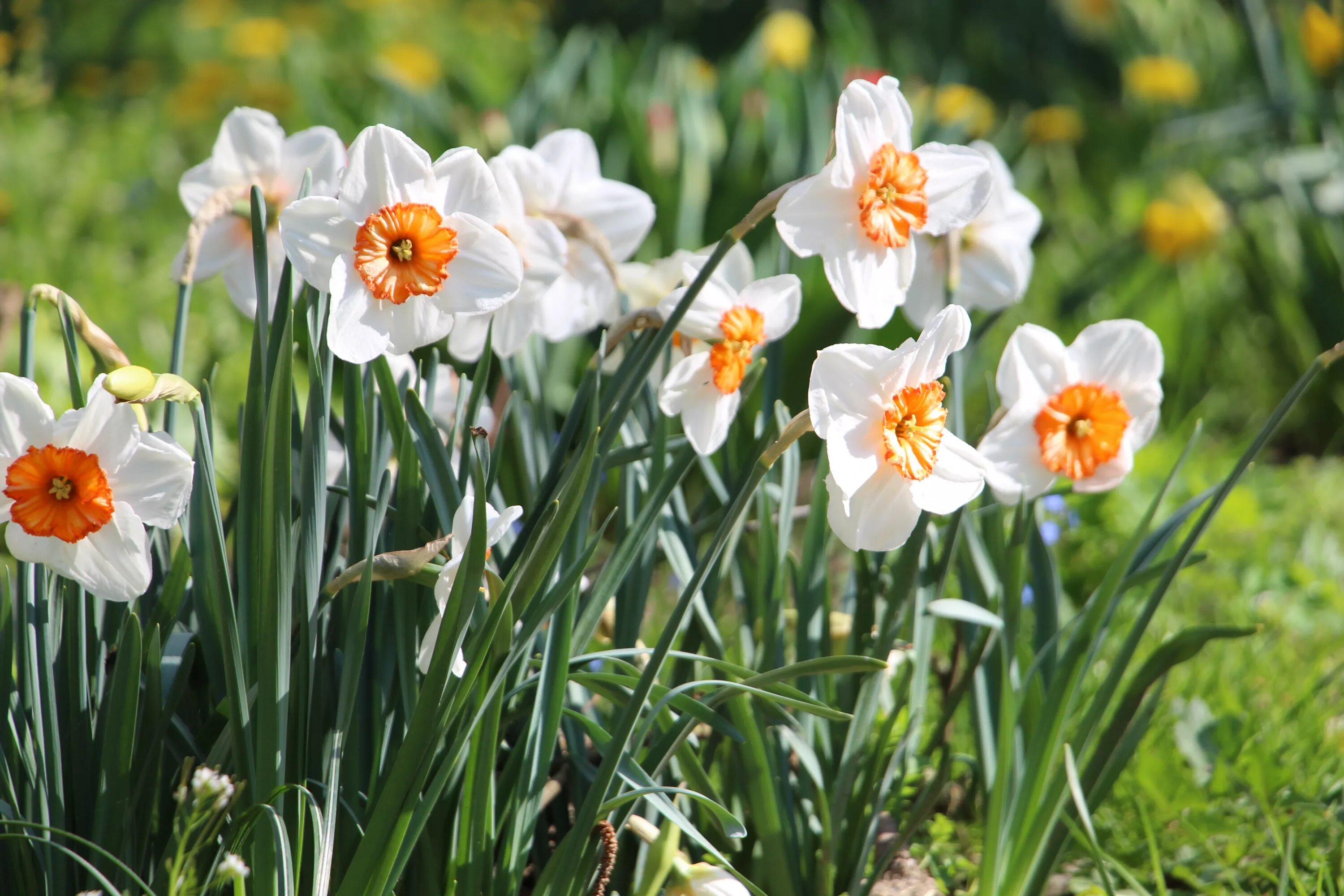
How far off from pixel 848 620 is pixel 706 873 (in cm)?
60

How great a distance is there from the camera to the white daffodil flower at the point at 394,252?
890 mm

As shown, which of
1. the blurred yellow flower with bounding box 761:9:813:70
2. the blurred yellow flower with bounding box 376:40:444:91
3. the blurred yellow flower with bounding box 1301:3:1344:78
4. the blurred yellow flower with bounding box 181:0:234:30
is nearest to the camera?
→ the blurred yellow flower with bounding box 1301:3:1344:78

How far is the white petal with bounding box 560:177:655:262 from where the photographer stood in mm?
1240

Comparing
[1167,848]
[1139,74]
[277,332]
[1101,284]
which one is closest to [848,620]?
[1167,848]

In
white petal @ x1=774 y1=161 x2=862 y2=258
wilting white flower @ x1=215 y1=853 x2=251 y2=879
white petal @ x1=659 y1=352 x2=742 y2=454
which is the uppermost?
white petal @ x1=774 y1=161 x2=862 y2=258

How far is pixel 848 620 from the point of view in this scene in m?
1.47

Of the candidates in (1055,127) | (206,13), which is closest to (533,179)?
(1055,127)

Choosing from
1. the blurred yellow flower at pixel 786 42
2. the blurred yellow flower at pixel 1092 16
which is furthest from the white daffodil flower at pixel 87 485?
the blurred yellow flower at pixel 1092 16

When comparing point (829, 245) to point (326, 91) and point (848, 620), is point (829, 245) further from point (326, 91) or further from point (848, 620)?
point (326, 91)

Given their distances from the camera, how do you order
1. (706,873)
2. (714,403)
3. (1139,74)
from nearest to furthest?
(706,873), (714,403), (1139,74)

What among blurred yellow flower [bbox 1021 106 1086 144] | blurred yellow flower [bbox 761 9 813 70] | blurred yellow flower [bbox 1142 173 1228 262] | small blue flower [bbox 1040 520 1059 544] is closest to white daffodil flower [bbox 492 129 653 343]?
small blue flower [bbox 1040 520 1059 544]

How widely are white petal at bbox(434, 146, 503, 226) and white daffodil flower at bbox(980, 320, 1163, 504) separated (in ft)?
1.73

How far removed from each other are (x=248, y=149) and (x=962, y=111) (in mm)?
3638

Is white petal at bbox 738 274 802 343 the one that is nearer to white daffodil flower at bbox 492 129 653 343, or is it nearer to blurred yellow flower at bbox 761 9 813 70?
white daffodil flower at bbox 492 129 653 343
